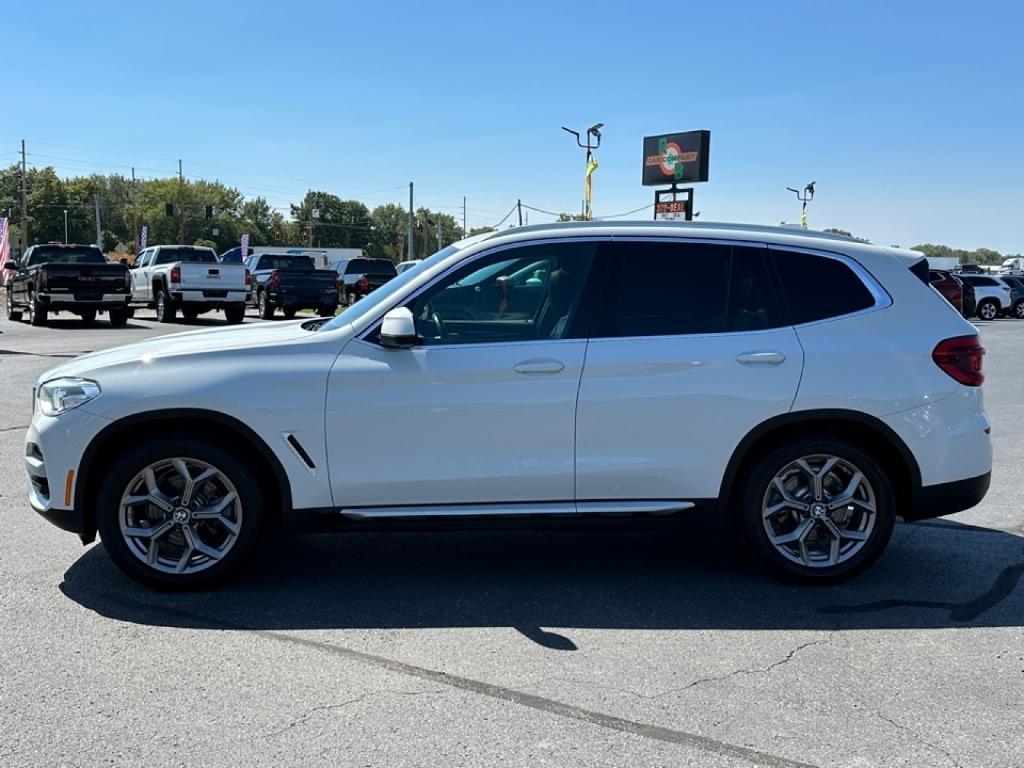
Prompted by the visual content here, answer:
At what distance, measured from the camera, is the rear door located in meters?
4.86

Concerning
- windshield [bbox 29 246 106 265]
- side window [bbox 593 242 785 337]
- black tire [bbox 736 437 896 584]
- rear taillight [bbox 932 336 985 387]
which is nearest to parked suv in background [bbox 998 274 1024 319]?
windshield [bbox 29 246 106 265]

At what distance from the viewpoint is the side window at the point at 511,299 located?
4.93 m

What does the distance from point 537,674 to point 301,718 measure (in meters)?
0.97

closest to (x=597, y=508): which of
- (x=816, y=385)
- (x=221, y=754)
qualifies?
(x=816, y=385)

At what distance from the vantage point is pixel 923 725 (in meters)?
3.55

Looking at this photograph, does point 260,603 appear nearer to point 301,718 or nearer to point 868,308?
point 301,718

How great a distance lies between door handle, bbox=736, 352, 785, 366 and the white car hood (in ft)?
7.23

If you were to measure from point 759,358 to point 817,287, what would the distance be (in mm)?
561

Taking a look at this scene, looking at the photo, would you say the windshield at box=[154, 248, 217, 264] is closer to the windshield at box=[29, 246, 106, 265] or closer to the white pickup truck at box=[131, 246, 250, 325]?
the white pickup truck at box=[131, 246, 250, 325]

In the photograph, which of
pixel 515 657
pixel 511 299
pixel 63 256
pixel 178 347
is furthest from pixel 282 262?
pixel 515 657

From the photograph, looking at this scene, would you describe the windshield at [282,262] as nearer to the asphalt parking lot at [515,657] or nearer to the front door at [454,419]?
the asphalt parking lot at [515,657]

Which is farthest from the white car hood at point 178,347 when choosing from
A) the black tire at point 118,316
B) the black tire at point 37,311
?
the black tire at point 37,311

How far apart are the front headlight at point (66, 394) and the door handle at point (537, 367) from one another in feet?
6.87

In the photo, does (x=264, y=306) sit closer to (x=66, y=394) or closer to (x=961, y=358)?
(x=66, y=394)
